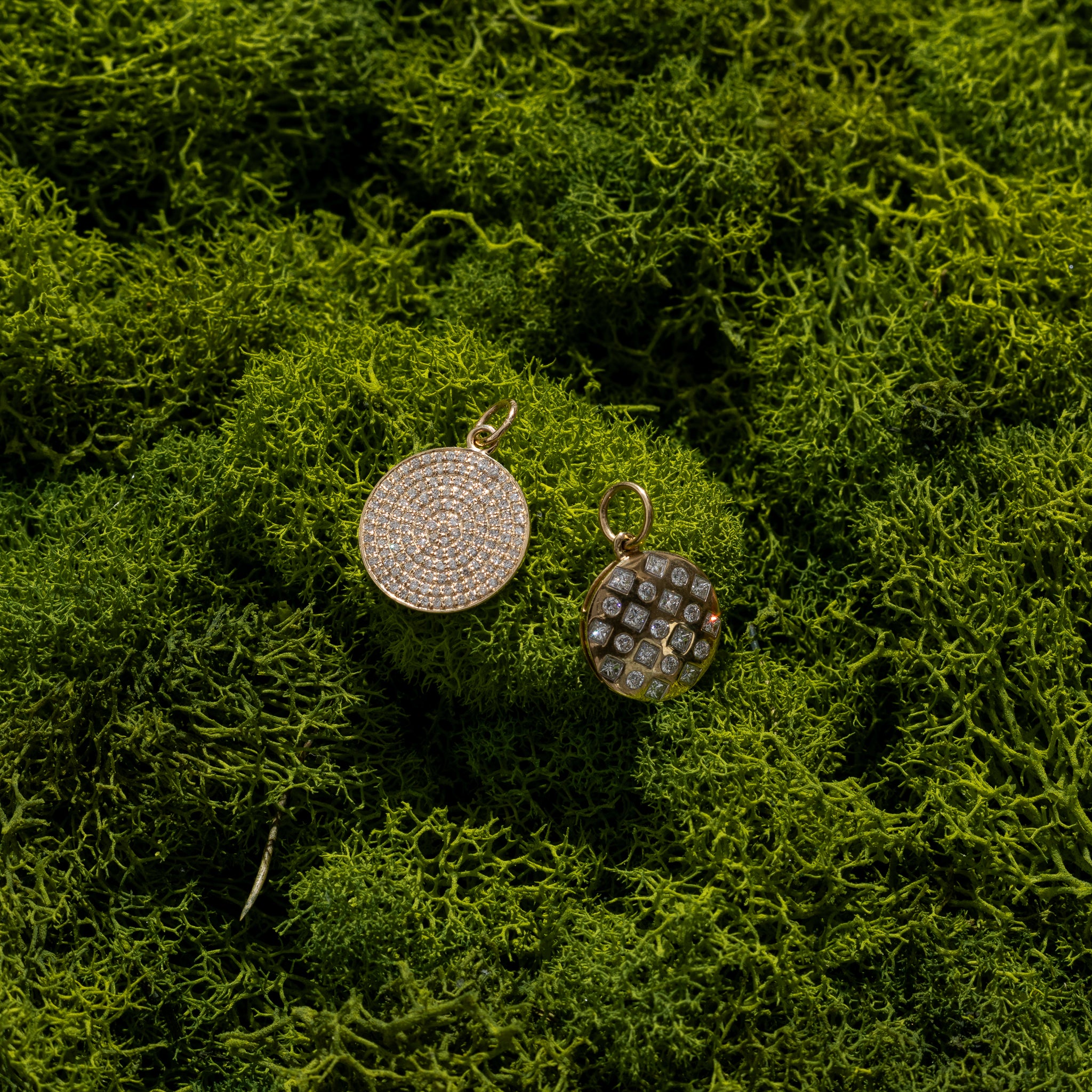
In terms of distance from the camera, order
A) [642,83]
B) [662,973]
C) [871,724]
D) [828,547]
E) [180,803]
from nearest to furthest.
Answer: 1. [662,973]
2. [180,803]
3. [871,724]
4. [828,547]
5. [642,83]

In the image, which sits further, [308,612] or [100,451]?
[100,451]

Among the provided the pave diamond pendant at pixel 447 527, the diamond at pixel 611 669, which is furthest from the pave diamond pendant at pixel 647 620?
the pave diamond pendant at pixel 447 527

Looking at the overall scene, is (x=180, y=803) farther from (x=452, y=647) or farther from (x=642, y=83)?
(x=642, y=83)

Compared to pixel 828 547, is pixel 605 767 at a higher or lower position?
lower

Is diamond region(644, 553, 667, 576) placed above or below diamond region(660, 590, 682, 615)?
above

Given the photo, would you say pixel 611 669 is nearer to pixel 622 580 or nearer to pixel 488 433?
pixel 622 580

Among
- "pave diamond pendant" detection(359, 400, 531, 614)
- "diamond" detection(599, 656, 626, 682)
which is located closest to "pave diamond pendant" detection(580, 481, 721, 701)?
"diamond" detection(599, 656, 626, 682)

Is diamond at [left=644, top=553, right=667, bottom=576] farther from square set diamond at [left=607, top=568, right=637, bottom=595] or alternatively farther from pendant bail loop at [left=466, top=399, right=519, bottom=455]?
pendant bail loop at [left=466, top=399, right=519, bottom=455]

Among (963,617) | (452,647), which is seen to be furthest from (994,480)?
(452,647)
